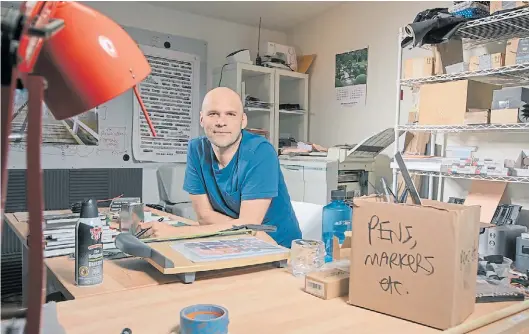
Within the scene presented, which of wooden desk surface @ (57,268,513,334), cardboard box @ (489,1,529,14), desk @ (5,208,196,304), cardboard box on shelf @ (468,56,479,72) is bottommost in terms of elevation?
desk @ (5,208,196,304)

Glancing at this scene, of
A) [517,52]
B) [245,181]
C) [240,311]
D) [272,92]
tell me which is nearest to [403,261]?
[240,311]

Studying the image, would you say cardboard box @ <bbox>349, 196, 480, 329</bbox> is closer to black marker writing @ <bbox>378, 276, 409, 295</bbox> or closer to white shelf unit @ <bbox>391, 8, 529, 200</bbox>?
black marker writing @ <bbox>378, 276, 409, 295</bbox>

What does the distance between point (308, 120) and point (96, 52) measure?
3.37 meters

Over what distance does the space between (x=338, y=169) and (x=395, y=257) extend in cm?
204

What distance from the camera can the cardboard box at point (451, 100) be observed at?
6.77ft

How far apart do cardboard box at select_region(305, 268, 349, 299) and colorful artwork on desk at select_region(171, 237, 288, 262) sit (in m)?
0.20

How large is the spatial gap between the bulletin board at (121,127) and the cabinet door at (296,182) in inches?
41.4

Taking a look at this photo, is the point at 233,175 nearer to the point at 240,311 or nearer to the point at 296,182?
the point at 240,311

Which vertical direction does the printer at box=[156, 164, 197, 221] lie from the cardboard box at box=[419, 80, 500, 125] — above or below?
below

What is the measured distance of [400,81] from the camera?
2.38 meters

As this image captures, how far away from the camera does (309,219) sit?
67.8 inches

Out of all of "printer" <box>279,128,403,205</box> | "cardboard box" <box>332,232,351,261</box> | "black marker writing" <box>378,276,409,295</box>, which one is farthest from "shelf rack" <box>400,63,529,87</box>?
"black marker writing" <box>378,276,409,295</box>

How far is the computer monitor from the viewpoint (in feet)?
10.9

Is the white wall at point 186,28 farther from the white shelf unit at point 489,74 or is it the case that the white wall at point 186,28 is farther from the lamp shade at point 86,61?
the lamp shade at point 86,61
